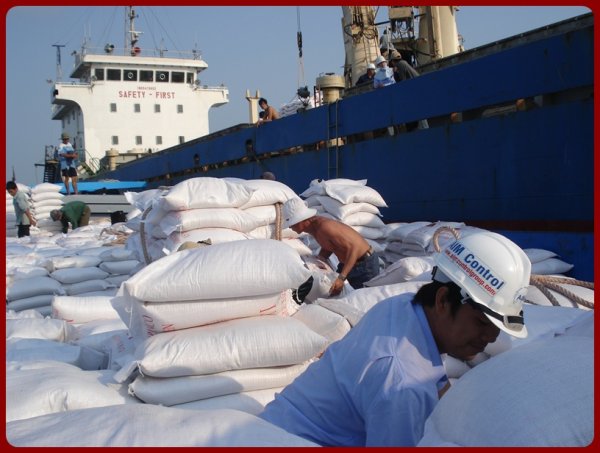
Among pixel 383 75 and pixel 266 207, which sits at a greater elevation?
pixel 383 75

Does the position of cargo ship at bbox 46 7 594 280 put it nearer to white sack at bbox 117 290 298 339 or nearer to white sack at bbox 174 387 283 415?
white sack at bbox 117 290 298 339

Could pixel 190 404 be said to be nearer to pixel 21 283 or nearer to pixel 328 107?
pixel 21 283

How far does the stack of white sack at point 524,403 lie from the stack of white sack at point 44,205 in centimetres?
1174

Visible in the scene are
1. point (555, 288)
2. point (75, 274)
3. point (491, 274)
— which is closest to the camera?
point (491, 274)

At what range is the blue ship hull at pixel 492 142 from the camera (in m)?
5.74

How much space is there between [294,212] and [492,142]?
281 centimetres

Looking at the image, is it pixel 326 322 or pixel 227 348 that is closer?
pixel 227 348

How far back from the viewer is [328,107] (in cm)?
943

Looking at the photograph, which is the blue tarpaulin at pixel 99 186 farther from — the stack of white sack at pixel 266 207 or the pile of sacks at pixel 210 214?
the stack of white sack at pixel 266 207

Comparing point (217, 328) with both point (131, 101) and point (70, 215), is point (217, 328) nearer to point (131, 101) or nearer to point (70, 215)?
point (70, 215)

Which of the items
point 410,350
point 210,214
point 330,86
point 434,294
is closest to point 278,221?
point 210,214

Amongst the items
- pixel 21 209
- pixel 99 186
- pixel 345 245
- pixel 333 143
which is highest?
pixel 333 143

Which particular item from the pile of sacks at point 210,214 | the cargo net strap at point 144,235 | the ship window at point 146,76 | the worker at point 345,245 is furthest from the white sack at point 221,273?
the ship window at point 146,76

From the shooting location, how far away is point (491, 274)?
178cm
